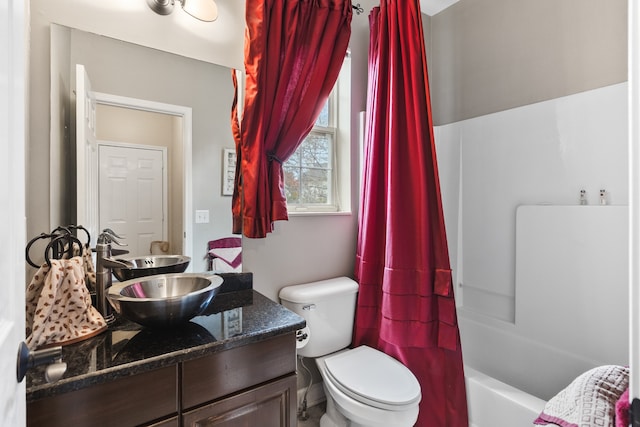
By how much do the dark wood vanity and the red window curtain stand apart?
0.57 meters

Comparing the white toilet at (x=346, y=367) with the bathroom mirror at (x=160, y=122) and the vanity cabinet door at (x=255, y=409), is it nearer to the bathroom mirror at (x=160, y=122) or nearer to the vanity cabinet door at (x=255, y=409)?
the vanity cabinet door at (x=255, y=409)

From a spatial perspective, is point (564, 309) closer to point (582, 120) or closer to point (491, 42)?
point (582, 120)

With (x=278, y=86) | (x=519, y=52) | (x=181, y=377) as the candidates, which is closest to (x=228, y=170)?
(x=278, y=86)

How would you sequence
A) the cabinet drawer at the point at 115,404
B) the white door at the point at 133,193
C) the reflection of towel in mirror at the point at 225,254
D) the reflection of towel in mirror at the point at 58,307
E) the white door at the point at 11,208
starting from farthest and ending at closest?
the reflection of towel in mirror at the point at 225,254 < the white door at the point at 133,193 < the reflection of towel in mirror at the point at 58,307 < the cabinet drawer at the point at 115,404 < the white door at the point at 11,208

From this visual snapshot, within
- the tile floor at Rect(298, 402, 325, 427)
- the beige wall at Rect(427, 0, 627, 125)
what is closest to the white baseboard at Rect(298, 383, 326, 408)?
the tile floor at Rect(298, 402, 325, 427)

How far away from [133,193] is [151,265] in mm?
315

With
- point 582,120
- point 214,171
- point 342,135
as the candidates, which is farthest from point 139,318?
point 582,120

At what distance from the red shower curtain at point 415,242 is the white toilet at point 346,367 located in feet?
0.62

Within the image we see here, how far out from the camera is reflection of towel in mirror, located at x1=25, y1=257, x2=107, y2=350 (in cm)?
89

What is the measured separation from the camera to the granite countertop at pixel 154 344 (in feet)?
2.52

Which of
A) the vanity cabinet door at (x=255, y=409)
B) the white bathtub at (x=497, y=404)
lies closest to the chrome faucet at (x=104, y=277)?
the vanity cabinet door at (x=255, y=409)

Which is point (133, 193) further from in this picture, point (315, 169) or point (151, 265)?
point (315, 169)

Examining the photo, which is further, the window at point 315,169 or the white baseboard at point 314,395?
the window at point 315,169

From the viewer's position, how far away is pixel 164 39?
1377 mm
